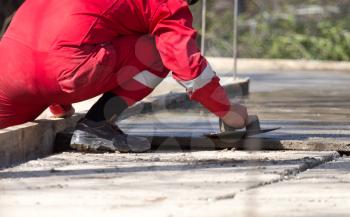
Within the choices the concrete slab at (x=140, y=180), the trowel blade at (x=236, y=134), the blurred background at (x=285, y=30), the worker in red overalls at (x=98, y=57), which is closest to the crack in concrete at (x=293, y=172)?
the concrete slab at (x=140, y=180)

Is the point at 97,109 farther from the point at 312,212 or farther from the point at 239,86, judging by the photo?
the point at 239,86

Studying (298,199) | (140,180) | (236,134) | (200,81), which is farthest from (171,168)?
(298,199)

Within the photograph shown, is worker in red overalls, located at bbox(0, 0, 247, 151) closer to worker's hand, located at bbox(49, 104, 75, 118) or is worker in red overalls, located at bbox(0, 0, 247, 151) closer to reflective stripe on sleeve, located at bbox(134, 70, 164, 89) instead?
reflective stripe on sleeve, located at bbox(134, 70, 164, 89)

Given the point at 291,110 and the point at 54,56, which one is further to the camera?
the point at 291,110

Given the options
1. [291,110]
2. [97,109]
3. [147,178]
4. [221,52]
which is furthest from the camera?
[221,52]

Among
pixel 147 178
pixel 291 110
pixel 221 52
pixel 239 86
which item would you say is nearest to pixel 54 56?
pixel 147 178

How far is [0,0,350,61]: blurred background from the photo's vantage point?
64.7 feet

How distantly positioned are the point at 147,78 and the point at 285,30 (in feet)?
45.9

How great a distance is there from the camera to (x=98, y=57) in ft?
21.1

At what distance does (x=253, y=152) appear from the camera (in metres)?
6.73

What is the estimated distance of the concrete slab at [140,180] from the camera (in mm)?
4703

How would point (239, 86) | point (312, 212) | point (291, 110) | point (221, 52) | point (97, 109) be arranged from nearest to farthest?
point (312, 212), point (97, 109), point (291, 110), point (239, 86), point (221, 52)

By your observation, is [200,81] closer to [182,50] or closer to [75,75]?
[182,50]

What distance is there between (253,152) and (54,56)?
1.29 m
